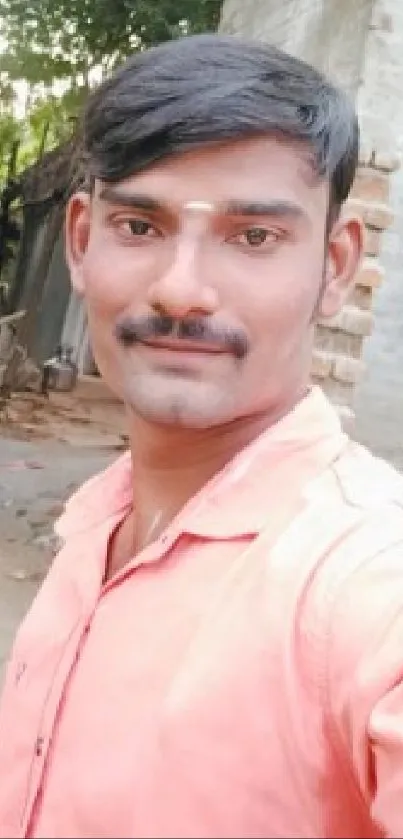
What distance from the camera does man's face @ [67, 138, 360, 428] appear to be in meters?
1.06

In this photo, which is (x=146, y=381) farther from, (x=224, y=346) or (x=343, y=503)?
(x=343, y=503)

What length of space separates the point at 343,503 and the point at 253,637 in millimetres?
141

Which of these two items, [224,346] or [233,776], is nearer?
[233,776]

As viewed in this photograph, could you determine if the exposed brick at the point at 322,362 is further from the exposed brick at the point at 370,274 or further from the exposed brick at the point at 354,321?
the exposed brick at the point at 370,274

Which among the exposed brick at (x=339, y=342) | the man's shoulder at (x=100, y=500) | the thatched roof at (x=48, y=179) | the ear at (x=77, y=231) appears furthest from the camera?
the thatched roof at (x=48, y=179)

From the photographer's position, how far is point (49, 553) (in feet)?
20.3

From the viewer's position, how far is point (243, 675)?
0.88 metres

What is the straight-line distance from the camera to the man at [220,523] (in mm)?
839

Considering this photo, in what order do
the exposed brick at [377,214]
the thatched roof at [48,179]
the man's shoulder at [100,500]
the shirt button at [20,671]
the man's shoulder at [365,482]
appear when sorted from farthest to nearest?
the thatched roof at [48,179] → the exposed brick at [377,214] → the man's shoulder at [100,500] → the shirt button at [20,671] → the man's shoulder at [365,482]

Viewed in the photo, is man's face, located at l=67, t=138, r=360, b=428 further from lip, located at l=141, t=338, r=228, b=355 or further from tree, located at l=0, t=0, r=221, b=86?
tree, located at l=0, t=0, r=221, b=86

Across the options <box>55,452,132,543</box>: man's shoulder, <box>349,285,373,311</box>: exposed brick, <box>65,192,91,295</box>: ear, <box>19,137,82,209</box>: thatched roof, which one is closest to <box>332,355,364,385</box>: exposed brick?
<box>349,285,373,311</box>: exposed brick

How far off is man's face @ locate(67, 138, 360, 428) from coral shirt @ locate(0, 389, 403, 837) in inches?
2.7

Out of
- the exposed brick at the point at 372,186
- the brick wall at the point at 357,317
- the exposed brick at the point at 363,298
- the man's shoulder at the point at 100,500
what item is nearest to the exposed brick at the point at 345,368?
the brick wall at the point at 357,317

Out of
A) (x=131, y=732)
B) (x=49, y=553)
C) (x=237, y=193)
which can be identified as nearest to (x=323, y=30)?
(x=49, y=553)
